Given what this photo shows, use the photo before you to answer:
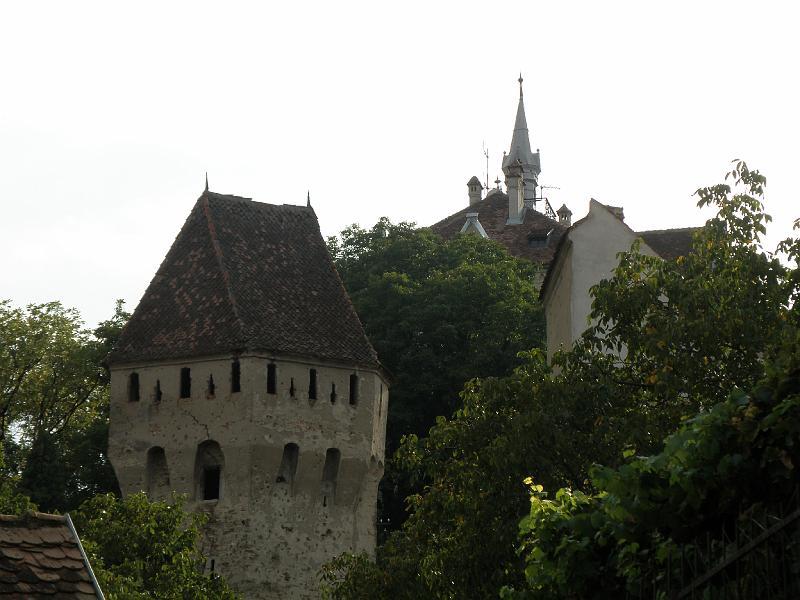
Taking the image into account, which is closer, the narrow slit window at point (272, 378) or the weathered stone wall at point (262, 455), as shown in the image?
the weathered stone wall at point (262, 455)

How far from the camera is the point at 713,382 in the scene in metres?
21.1

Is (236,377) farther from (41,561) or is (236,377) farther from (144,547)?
(41,561)

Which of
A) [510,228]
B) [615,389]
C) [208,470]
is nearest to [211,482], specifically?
[208,470]

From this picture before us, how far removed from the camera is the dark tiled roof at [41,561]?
450 inches

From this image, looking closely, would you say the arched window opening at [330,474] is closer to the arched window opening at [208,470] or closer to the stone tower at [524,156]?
the arched window opening at [208,470]

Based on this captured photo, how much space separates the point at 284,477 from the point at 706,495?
3797 cm

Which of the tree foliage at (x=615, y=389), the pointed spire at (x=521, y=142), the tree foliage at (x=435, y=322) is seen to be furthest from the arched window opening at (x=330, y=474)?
the pointed spire at (x=521, y=142)

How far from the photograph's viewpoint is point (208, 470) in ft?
154

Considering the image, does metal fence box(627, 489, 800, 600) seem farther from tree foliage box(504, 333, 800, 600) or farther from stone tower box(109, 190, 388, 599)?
stone tower box(109, 190, 388, 599)

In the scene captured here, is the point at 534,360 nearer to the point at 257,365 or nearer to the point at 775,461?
the point at 775,461

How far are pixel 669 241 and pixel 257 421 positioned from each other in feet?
45.6

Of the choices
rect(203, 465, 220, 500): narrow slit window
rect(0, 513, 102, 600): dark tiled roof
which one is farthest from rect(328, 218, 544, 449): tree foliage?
rect(0, 513, 102, 600): dark tiled roof

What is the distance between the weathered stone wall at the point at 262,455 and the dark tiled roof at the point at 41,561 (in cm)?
3324

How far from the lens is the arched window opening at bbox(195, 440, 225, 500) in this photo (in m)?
46.6
